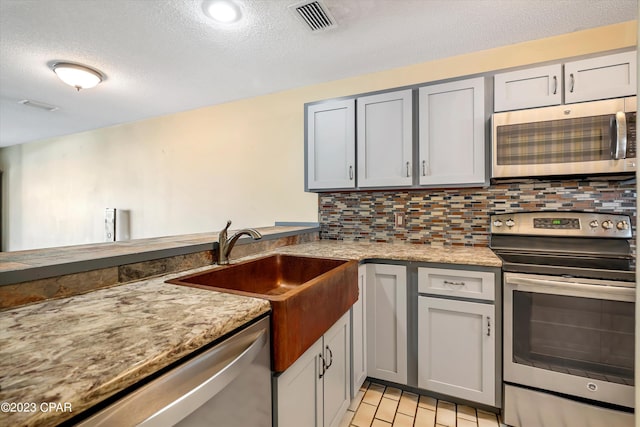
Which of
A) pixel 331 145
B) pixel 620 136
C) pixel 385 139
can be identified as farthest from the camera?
pixel 331 145

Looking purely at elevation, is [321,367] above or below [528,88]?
below

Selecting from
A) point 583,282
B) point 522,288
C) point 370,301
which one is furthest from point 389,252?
point 583,282

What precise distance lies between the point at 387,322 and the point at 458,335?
1.32ft

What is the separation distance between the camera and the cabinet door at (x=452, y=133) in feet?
6.11

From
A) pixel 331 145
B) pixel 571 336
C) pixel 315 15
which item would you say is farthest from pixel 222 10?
pixel 571 336

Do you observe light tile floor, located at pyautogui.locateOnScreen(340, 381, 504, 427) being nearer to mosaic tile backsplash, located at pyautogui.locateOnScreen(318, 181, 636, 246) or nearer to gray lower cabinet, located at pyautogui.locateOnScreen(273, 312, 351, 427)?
gray lower cabinet, located at pyautogui.locateOnScreen(273, 312, 351, 427)

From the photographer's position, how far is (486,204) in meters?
2.05

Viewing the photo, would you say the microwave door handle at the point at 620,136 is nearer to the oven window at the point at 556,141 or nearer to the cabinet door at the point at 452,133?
the oven window at the point at 556,141

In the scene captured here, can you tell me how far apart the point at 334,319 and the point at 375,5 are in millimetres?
1743

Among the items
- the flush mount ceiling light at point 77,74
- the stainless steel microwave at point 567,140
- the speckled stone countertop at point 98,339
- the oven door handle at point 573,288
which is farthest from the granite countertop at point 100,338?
the flush mount ceiling light at point 77,74

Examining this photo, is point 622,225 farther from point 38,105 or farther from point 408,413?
point 38,105

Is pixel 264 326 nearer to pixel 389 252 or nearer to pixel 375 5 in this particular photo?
pixel 389 252

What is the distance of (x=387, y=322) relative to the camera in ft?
5.87

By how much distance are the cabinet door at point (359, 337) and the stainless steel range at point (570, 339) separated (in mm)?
756
